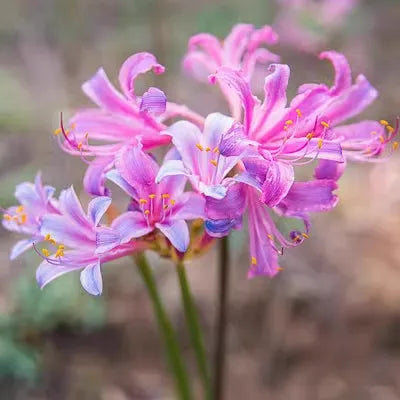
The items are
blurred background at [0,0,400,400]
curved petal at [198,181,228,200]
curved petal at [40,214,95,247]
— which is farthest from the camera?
blurred background at [0,0,400,400]

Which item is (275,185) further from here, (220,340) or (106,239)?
(220,340)

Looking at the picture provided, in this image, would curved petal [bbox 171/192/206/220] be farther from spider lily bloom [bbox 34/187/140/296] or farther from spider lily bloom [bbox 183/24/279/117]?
spider lily bloom [bbox 183/24/279/117]

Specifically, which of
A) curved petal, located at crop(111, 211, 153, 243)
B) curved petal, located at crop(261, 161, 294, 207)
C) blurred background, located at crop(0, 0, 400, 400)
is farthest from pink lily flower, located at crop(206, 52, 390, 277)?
blurred background, located at crop(0, 0, 400, 400)

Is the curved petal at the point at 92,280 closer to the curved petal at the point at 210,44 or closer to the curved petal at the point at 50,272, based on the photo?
the curved petal at the point at 50,272

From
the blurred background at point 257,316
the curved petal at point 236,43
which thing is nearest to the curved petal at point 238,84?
the curved petal at point 236,43

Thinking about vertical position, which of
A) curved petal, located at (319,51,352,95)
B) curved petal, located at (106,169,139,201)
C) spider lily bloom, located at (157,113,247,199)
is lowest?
curved petal, located at (106,169,139,201)

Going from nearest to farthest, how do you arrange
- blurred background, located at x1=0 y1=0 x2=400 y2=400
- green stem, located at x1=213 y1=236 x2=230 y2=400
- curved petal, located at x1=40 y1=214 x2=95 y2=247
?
curved petal, located at x1=40 y1=214 x2=95 y2=247 < green stem, located at x1=213 y1=236 x2=230 y2=400 < blurred background, located at x1=0 y1=0 x2=400 y2=400
